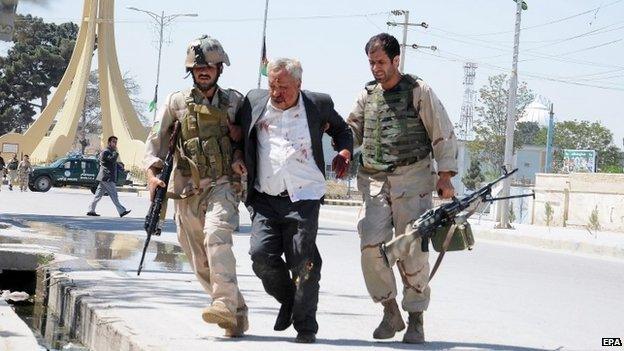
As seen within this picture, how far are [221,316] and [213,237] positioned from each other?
0.50m

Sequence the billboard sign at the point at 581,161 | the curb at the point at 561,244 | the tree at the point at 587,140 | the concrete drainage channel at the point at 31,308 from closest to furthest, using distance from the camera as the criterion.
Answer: the concrete drainage channel at the point at 31,308, the curb at the point at 561,244, the billboard sign at the point at 581,161, the tree at the point at 587,140

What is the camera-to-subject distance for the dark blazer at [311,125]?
7660mm

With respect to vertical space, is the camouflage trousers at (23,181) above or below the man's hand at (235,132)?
below

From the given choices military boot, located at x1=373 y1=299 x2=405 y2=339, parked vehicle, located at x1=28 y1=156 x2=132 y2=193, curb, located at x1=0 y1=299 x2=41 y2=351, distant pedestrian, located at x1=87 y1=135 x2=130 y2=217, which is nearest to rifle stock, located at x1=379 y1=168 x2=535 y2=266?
military boot, located at x1=373 y1=299 x2=405 y2=339

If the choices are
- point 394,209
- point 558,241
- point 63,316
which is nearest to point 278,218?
point 394,209

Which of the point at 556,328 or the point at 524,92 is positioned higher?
the point at 524,92

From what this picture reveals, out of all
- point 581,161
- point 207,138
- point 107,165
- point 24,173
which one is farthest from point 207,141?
point 581,161

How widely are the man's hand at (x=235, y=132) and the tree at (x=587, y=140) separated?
9366 centimetres

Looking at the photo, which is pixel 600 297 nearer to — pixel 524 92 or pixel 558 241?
pixel 558 241

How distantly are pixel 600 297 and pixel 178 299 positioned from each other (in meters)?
4.94

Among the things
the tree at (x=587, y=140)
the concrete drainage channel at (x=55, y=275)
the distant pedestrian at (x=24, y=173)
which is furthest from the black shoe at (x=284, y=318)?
the tree at (x=587, y=140)

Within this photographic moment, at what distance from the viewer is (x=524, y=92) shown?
94.8m

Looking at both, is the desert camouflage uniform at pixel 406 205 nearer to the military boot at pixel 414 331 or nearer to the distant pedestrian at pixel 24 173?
the military boot at pixel 414 331

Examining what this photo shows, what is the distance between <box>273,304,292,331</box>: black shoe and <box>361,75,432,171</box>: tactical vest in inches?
39.2
